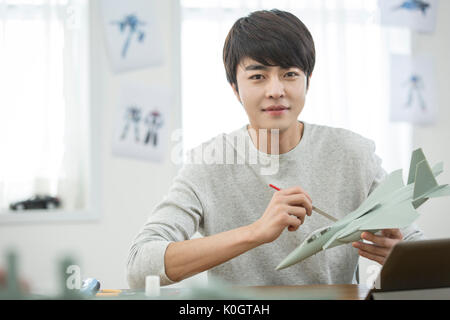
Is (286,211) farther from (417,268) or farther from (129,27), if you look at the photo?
(129,27)

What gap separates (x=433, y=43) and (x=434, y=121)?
350 millimetres

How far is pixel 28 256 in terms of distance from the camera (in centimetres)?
21

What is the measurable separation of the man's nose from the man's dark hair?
0.10 feet

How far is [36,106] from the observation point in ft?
1.52

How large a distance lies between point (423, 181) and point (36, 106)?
1.18ft

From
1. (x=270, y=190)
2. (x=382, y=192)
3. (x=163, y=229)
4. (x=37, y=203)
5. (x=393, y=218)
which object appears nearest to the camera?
(x=37, y=203)

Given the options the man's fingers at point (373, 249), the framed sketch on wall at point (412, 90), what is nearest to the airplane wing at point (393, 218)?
the man's fingers at point (373, 249)

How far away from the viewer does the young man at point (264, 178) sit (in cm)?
76

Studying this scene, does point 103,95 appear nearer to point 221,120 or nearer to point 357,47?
point 221,120

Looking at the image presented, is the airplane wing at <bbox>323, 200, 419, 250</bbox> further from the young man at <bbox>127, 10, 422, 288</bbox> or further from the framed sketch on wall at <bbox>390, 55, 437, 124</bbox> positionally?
the framed sketch on wall at <bbox>390, 55, 437, 124</bbox>

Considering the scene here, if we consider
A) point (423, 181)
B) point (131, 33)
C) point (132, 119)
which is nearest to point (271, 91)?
point (423, 181)

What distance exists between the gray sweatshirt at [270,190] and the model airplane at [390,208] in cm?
30

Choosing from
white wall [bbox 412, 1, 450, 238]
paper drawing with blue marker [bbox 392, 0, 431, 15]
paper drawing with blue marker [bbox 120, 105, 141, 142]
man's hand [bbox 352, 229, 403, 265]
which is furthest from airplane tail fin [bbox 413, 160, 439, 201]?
paper drawing with blue marker [bbox 392, 0, 431, 15]
